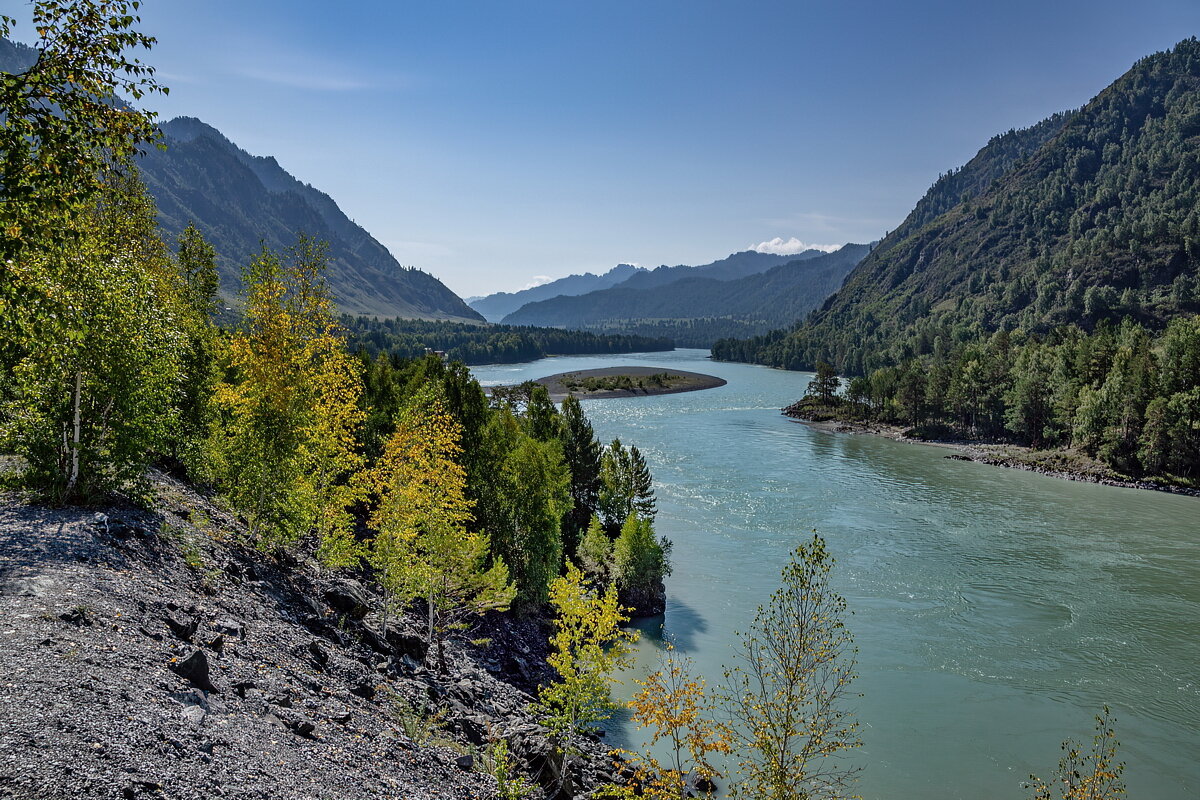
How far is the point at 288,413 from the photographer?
90.8 feet

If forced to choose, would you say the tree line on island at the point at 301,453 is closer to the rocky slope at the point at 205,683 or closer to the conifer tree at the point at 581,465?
the rocky slope at the point at 205,683

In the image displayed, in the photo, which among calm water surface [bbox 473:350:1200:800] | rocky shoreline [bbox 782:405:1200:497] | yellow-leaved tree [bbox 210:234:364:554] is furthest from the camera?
rocky shoreline [bbox 782:405:1200:497]

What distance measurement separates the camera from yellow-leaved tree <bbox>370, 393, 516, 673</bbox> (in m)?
28.8

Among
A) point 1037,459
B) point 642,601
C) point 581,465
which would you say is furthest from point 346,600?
point 1037,459

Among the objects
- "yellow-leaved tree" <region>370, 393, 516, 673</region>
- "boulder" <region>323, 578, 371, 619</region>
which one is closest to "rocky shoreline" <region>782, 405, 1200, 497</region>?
"yellow-leaved tree" <region>370, 393, 516, 673</region>

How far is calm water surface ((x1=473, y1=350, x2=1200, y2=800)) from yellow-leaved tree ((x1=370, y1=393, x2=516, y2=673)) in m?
11.2

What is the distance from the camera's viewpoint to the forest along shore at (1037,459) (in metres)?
89.3

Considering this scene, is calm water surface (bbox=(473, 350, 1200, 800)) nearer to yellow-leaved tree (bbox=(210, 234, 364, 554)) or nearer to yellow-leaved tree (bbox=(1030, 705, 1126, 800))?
yellow-leaved tree (bbox=(1030, 705, 1126, 800))

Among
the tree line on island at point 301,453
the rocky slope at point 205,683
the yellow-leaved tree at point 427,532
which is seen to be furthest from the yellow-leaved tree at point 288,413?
the yellow-leaved tree at point 427,532

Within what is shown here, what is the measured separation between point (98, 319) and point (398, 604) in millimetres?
18072

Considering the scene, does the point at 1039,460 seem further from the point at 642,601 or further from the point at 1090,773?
the point at 642,601

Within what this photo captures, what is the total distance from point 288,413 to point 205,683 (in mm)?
14193

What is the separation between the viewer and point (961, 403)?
425 feet

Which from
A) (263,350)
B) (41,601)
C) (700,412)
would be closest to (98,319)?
(263,350)
